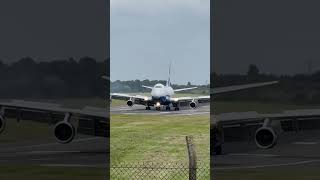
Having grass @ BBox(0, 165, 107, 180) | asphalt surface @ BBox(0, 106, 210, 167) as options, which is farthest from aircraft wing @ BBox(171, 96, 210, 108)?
grass @ BBox(0, 165, 107, 180)

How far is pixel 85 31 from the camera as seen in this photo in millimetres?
11625

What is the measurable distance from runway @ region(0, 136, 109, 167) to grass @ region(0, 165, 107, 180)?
113mm

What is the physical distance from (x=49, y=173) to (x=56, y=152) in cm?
54

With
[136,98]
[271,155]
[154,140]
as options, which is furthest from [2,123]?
[136,98]

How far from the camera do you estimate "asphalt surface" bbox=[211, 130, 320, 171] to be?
1210 cm

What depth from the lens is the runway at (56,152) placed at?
40.9 ft

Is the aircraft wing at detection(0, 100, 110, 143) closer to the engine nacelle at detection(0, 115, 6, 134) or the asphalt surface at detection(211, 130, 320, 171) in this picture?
the engine nacelle at detection(0, 115, 6, 134)

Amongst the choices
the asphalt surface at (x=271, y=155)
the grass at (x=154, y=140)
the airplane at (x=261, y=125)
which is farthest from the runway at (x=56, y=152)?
the grass at (x=154, y=140)

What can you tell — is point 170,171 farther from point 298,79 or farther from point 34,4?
point 34,4

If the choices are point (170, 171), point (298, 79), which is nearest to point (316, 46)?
point (298, 79)

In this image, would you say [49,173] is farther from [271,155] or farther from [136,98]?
[136,98]

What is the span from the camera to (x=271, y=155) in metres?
12.2

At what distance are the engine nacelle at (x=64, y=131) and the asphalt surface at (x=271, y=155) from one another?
356 cm

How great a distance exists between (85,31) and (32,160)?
12.0 ft
